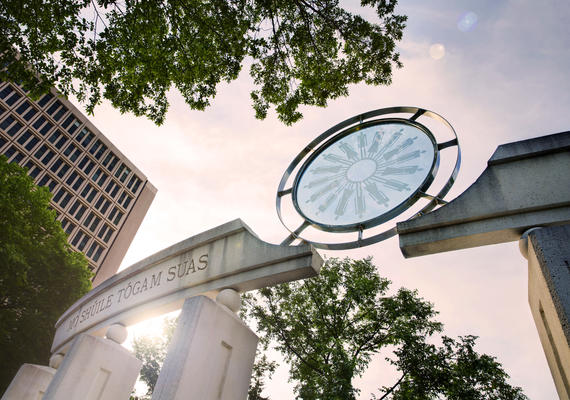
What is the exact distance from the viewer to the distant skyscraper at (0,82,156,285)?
43.5 m

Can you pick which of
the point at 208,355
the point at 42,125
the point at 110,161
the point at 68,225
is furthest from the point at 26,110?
the point at 208,355

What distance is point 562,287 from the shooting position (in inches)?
Result: 113

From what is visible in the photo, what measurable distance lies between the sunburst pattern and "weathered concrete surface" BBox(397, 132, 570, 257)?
0.76 metres

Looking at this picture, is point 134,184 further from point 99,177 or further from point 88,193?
point 88,193

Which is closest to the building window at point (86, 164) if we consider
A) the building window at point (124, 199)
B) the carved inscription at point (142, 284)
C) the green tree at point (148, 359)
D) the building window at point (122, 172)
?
the building window at point (122, 172)

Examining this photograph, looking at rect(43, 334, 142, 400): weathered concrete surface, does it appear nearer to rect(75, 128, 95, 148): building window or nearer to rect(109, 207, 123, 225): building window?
rect(109, 207, 123, 225): building window

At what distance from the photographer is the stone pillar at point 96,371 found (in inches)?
224

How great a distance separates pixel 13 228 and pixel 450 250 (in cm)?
1831

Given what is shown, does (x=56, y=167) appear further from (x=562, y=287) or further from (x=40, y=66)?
(x=562, y=287)

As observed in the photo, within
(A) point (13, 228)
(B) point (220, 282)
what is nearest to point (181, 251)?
(B) point (220, 282)

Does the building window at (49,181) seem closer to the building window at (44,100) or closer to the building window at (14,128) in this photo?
the building window at (14,128)

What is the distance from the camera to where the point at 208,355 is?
13.9 ft

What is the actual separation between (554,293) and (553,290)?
28mm

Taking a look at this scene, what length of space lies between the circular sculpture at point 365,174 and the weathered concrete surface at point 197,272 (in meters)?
0.61
